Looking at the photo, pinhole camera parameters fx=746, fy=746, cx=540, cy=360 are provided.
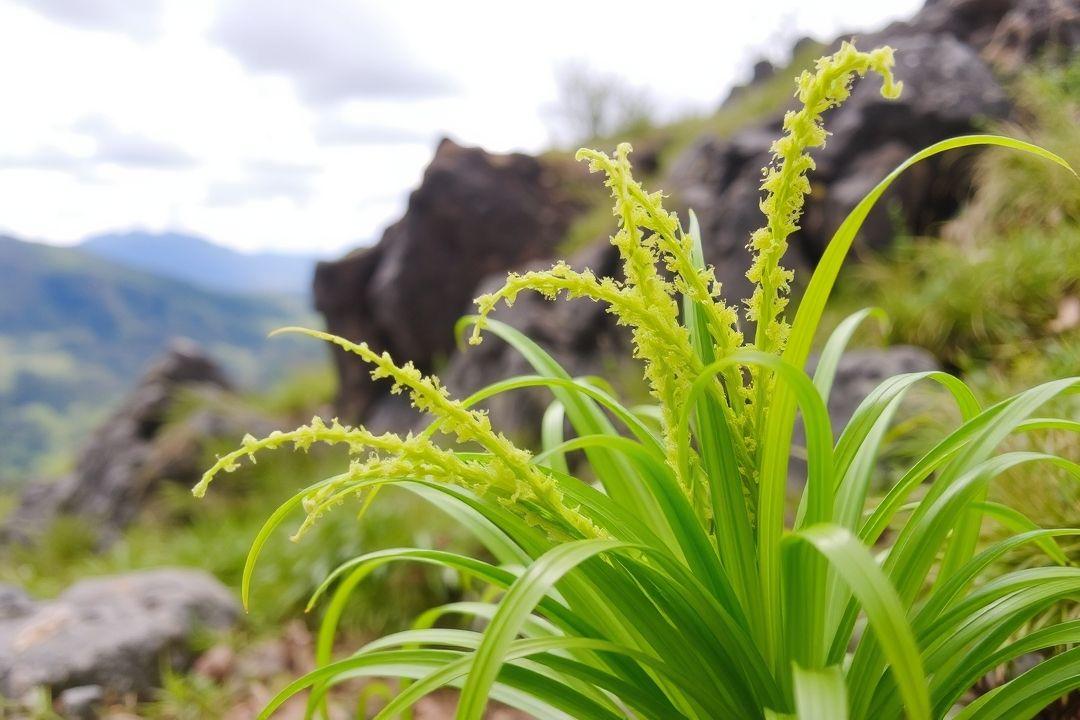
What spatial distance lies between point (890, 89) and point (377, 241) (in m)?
7.72

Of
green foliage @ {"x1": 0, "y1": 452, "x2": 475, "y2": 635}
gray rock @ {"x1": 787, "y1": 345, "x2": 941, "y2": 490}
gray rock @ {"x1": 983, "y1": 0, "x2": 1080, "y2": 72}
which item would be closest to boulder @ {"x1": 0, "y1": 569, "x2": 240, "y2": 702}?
green foliage @ {"x1": 0, "y1": 452, "x2": 475, "y2": 635}

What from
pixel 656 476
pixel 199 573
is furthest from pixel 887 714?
pixel 199 573

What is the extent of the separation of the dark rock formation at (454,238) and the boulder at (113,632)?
4.21m

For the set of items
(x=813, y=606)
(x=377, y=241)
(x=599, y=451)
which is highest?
(x=377, y=241)

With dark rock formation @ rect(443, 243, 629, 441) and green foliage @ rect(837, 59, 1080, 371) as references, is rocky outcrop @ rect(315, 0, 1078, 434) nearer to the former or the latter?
dark rock formation @ rect(443, 243, 629, 441)

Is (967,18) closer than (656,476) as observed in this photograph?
No

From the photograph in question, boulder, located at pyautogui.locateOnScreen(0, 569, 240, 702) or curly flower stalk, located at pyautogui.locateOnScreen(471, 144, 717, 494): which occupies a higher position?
curly flower stalk, located at pyautogui.locateOnScreen(471, 144, 717, 494)

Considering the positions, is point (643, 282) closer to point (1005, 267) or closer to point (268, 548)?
point (1005, 267)

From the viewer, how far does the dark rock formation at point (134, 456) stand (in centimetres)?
711

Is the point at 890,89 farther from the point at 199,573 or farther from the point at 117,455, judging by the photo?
the point at 117,455

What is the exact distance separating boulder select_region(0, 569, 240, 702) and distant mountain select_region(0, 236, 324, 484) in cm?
13499

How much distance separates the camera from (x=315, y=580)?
11.8 ft

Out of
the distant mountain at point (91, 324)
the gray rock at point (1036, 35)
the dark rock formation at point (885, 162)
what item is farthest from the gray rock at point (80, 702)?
the distant mountain at point (91, 324)

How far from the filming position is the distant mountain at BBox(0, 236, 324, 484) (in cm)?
13488
